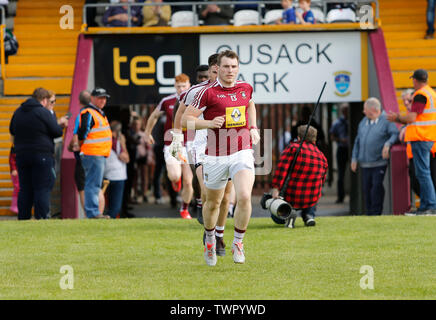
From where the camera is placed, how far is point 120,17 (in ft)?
64.1

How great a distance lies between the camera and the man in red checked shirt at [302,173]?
12836 millimetres

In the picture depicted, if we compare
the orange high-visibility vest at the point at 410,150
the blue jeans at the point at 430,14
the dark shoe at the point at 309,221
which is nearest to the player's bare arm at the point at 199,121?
the dark shoe at the point at 309,221

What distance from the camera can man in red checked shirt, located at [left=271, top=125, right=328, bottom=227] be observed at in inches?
505

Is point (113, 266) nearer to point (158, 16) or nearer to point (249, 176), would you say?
point (249, 176)

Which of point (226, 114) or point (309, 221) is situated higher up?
point (226, 114)

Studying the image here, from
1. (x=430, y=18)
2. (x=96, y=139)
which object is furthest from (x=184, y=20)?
(x=96, y=139)

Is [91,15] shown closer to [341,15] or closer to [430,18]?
[341,15]

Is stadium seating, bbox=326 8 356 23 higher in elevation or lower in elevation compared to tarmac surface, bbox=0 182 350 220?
higher

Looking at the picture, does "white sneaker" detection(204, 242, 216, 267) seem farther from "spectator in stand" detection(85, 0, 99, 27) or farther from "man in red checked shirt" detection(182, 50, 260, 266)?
"spectator in stand" detection(85, 0, 99, 27)

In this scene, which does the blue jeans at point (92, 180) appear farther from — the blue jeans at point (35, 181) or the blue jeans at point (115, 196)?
the blue jeans at point (115, 196)

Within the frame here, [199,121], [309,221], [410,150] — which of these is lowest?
[309,221]

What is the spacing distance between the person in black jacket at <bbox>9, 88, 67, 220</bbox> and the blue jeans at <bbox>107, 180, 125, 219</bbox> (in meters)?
1.81

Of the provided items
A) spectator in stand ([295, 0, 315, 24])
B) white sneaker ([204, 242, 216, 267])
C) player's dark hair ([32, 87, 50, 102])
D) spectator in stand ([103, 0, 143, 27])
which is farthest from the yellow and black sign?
spectator in stand ([103, 0, 143, 27])

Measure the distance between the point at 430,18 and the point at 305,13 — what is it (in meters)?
2.97
